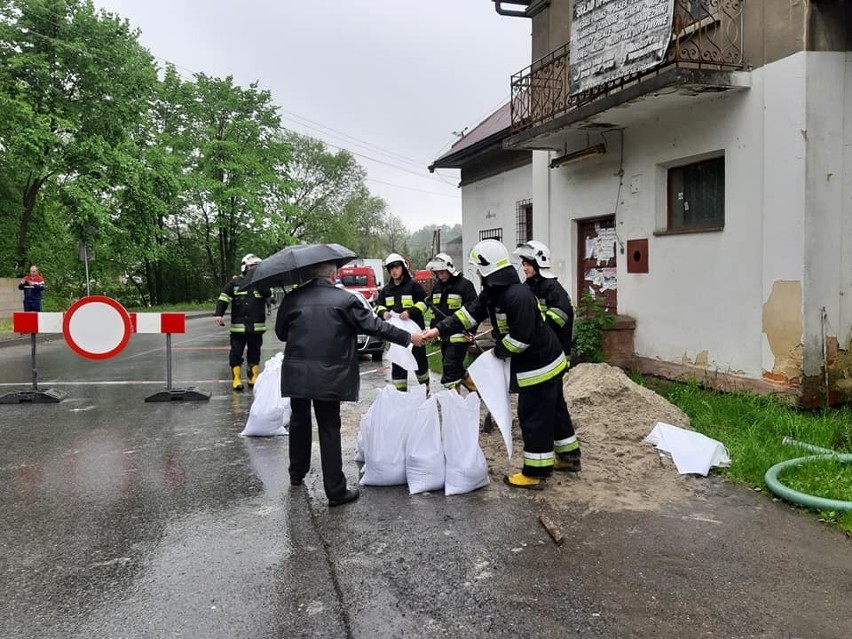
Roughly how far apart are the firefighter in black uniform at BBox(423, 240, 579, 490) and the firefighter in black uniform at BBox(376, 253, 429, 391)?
2.96 metres

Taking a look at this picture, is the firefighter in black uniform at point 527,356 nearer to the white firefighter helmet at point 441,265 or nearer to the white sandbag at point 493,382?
the white sandbag at point 493,382

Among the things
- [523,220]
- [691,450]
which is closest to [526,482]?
[691,450]

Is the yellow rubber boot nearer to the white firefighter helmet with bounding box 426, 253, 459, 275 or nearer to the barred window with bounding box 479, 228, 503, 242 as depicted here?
the white firefighter helmet with bounding box 426, 253, 459, 275

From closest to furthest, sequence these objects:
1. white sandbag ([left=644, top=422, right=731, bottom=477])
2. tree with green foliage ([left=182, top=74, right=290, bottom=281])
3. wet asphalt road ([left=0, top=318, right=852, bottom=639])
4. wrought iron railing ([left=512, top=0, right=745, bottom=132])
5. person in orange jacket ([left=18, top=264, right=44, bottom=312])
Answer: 1. wet asphalt road ([left=0, top=318, right=852, bottom=639])
2. white sandbag ([left=644, top=422, right=731, bottom=477])
3. wrought iron railing ([left=512, top=0, right=745, bottom=132])
4. person in orange jacket ([left=18, top=264, right=44, bottom=312])
5. tree with green foliage ([left=182, top=74, right=290, bottom=281])

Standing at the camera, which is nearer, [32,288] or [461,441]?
[461,441]

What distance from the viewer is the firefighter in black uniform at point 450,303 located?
7152 millimetres

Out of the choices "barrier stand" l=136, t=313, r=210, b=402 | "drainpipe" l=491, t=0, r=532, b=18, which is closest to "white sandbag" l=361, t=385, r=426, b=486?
"barrier stand" l=136, t=313, r=210, b=402

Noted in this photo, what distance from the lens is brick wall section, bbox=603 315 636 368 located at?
335 inches

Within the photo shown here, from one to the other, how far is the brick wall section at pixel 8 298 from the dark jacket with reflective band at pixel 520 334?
72.0 feet

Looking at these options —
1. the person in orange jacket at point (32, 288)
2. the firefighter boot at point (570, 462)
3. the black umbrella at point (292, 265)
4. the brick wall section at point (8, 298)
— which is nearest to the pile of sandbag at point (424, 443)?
the firefighter boot at point (570, 462)

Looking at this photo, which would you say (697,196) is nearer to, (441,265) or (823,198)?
(823,198)

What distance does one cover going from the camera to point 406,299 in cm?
765

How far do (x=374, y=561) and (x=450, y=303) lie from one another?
4.30 metres

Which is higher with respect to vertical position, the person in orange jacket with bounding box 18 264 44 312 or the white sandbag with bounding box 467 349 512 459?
the person in orange jacket with bounding box 18 264 44 312
